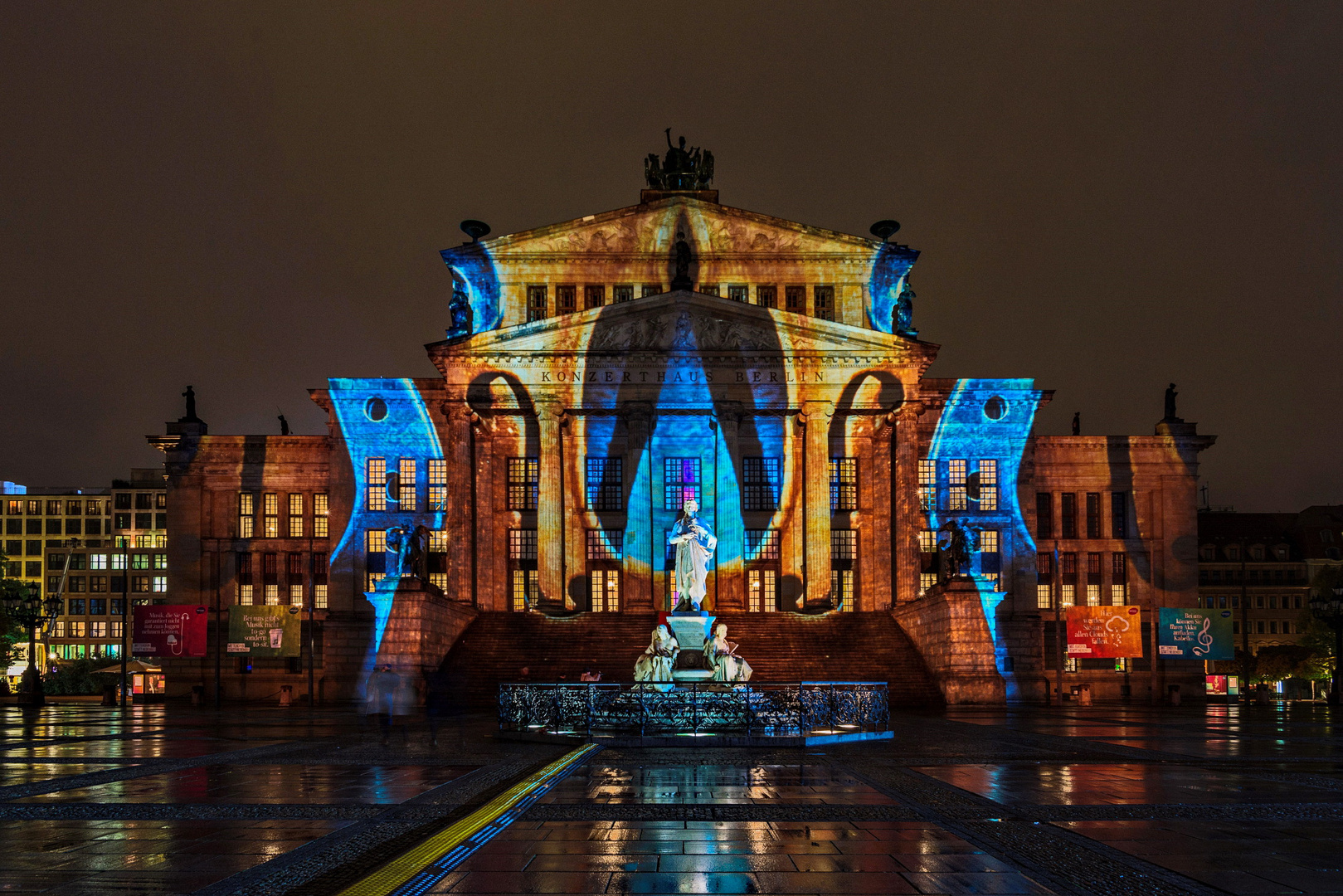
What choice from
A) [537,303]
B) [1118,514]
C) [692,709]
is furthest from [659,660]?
[1118,514]

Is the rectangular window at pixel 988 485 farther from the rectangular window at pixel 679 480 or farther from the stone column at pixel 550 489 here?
the stone column at pixel 550 489

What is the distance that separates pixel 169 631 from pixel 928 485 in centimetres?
4027

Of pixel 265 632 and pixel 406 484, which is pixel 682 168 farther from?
pixel 265 632

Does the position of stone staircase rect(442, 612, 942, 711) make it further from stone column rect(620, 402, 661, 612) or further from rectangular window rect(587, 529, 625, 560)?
rectangular window rect(587, 529, 625, 560)

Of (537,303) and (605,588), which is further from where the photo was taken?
(537,303)

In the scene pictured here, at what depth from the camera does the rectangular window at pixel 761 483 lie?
6575cm

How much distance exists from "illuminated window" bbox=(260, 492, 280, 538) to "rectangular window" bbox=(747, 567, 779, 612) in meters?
28.0

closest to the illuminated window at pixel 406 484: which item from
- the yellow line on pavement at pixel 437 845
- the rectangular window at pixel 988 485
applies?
the rectangular window at pixel 988 485

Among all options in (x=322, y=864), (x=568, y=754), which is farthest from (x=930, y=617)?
(x=322, y=864)

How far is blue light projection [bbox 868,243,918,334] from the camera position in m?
66.2

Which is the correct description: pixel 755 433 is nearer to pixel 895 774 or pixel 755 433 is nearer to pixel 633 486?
pixel 633 486

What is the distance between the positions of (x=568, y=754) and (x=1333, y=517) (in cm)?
11544

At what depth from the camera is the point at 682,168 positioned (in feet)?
231

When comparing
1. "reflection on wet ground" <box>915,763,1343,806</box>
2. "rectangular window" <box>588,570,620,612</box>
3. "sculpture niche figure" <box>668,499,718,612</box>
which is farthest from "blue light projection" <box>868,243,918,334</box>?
"reflection on wet ground" <box>915,763,1343,806</box>
